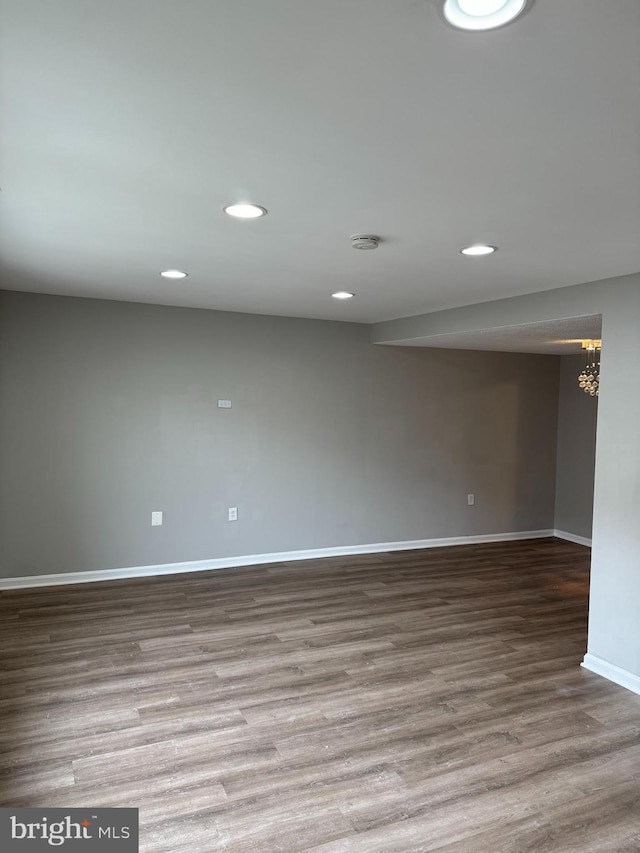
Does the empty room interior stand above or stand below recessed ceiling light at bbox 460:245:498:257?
below

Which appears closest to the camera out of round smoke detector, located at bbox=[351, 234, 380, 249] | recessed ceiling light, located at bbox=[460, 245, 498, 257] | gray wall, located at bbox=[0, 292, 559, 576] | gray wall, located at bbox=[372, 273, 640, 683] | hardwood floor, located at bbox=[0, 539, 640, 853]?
hardwood floor, located at bbox=[0, 539, 640, 853]

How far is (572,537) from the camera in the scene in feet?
22.2

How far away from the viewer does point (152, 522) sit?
502 cm

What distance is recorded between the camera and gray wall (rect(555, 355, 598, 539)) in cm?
658

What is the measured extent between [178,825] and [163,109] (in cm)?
227

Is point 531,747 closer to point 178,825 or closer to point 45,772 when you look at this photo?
point 178,825

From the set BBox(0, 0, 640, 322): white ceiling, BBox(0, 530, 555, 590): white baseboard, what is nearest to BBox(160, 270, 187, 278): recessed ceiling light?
BBox(0, 0, 640, 322): white ceiling

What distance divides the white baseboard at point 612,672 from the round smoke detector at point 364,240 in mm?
2619

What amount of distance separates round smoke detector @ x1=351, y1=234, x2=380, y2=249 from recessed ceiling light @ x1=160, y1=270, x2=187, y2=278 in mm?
1317

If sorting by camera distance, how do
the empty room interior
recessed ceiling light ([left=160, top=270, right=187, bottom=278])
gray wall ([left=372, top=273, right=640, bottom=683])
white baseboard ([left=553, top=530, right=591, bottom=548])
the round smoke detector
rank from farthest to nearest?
white baseboard ([left=553, top=530, right=591, bottom=548])
recessed ceiling light ([left=160, top=270, right=187, bottom=278])
gray wall ([left=372, top=273, right=640, bottom=683])
the round smoke detector
the empty room interior

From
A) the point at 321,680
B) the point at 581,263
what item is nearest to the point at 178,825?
the point at 321,680

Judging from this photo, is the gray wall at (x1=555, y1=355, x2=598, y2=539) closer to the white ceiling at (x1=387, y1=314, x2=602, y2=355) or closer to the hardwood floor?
the white ceiling at (x1=387, y1=314, x2=602, y2=355)

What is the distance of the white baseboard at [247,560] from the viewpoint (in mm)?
4684

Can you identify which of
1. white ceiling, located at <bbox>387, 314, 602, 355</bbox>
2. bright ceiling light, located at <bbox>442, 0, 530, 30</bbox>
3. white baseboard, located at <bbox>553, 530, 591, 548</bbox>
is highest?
bright ceiling light, located at <bbox>442, 0, 530, 30</bbox>
